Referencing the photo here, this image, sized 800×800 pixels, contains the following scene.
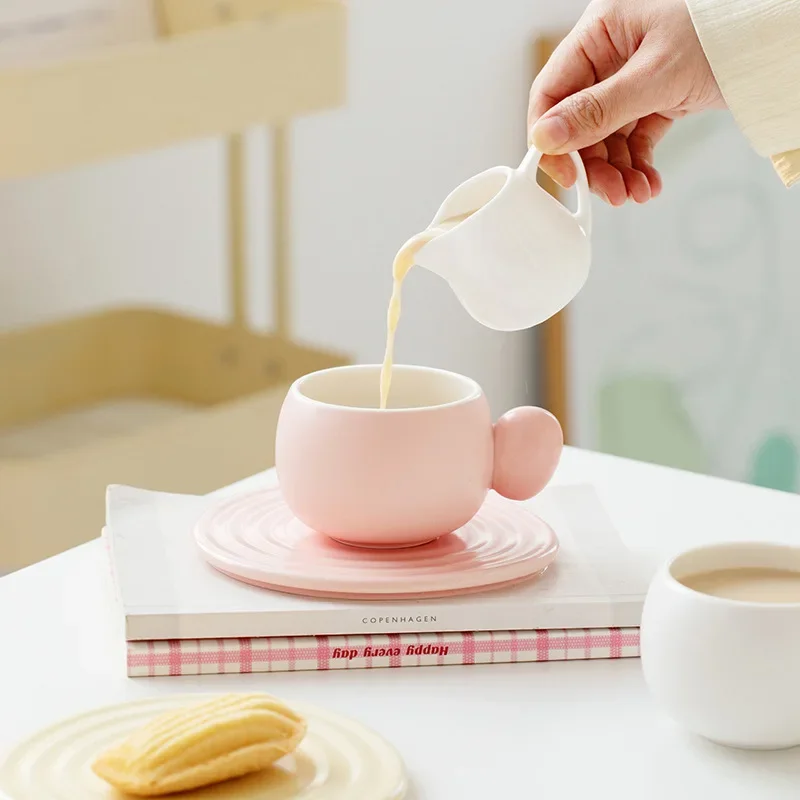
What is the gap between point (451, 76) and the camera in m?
2.32

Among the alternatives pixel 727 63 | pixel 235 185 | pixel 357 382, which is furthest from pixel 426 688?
pixel 235 185

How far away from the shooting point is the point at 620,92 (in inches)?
33.7

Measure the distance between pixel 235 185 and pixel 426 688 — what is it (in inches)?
53.7

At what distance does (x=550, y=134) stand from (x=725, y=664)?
36 cm

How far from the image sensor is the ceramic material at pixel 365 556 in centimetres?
71

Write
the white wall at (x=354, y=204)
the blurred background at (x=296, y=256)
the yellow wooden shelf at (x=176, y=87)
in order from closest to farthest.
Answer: the yellow wooden shelf at (x=176, y=87), the blurred background at (x=296, y=256), the white wall at (x=354, y=204)

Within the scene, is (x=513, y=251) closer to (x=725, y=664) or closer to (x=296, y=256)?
(x=725, y=664)

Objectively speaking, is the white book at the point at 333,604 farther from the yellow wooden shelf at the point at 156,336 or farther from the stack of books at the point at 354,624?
the yellow wooden shelf at the point at 156,336

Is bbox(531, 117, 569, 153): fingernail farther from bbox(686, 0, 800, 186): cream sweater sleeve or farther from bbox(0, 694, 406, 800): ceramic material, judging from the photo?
bbox(0, 694, 406, 800): ceramic material

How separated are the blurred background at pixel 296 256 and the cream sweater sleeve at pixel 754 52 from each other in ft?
2.36

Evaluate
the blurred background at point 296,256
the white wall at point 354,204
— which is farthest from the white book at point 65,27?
the white wall at point 354,204

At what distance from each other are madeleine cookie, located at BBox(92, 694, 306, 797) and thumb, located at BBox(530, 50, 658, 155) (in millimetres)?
396

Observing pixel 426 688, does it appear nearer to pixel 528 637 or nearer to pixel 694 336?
pixel 528 637

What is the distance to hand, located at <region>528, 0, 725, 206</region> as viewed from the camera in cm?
85
